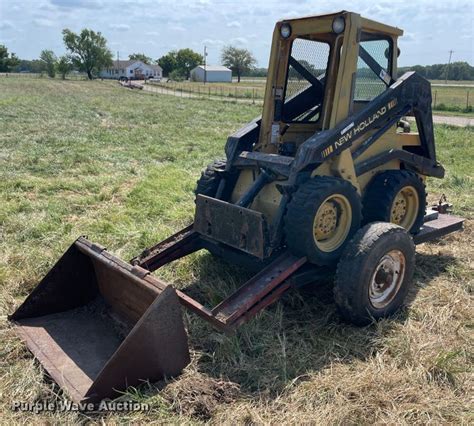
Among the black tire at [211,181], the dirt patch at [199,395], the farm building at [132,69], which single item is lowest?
the dirt patch at [199,395]

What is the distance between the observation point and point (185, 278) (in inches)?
195

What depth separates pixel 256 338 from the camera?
151 inches

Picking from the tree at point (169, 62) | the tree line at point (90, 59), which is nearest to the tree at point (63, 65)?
the tree line at point (90, 59)

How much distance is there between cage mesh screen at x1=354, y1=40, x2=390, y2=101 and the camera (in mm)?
4641

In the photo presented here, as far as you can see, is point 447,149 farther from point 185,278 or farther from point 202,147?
point 185,278

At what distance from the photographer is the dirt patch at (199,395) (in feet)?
10.0

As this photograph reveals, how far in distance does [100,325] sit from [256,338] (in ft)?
4.16

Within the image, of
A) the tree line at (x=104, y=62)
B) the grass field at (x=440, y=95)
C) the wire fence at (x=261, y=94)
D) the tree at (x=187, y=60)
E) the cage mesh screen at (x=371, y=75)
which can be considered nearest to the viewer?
the cage mesh screen at (x=371, y=75)

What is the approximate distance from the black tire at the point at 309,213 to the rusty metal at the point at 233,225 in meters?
0.23

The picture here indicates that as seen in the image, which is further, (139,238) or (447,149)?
(447,149)

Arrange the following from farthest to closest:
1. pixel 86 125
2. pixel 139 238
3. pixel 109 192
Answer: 1. pixel 86 125
2. pixel 109 192
3. pixel 139 238

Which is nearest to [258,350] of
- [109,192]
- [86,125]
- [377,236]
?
[377,236]

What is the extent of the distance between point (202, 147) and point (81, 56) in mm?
93185

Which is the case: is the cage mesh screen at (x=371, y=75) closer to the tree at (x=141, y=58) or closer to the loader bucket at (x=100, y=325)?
the loader bucket at (x=100, y=325)
